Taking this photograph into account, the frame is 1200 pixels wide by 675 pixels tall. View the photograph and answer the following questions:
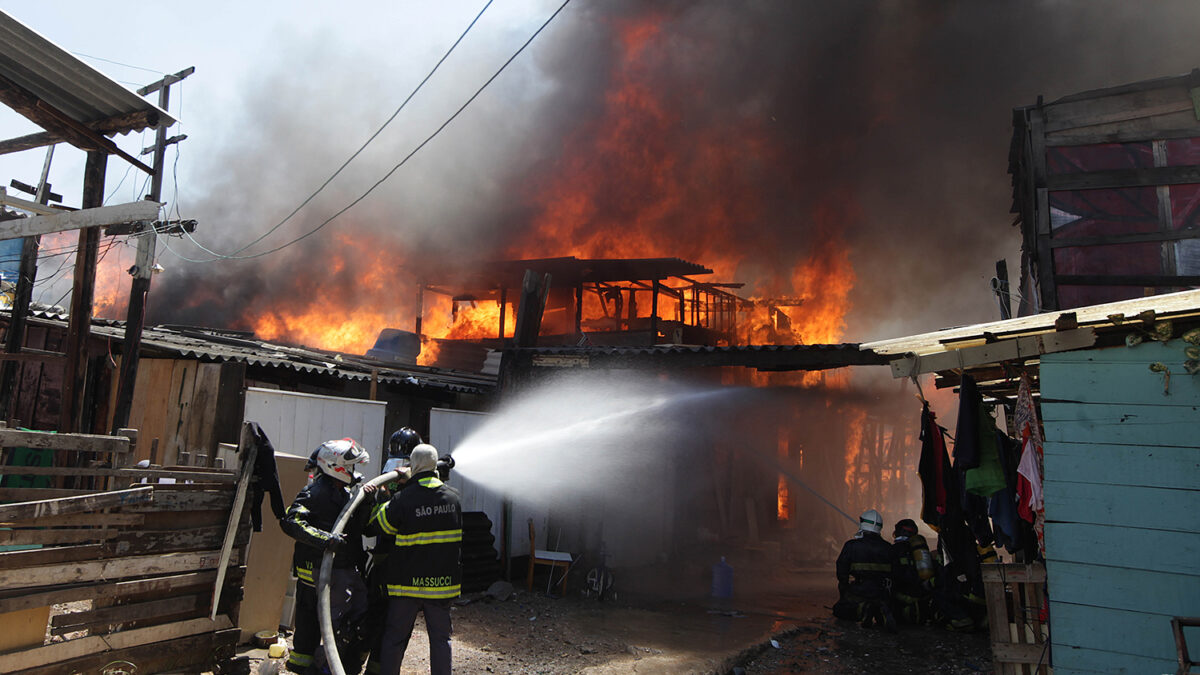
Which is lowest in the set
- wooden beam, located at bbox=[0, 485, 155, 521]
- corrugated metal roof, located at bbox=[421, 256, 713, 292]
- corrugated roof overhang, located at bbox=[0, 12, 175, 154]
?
wooden beam, located at bbox=[0, 485, 155, 521]

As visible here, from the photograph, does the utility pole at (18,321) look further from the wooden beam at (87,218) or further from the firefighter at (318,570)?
the firefighter at (318,570)

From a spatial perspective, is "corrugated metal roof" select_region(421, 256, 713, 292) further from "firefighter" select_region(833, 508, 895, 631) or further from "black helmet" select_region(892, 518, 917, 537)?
"firefighter" select_region(833, 508, 895, 631)

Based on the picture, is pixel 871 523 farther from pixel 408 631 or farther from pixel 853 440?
pixel 853 440

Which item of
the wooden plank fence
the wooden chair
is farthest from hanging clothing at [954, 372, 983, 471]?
the wooden chair

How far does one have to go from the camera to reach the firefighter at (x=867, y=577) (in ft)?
28.2

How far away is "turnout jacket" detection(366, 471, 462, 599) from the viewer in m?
5.01

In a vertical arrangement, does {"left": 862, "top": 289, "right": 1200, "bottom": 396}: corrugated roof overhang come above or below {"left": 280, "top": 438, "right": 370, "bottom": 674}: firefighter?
above

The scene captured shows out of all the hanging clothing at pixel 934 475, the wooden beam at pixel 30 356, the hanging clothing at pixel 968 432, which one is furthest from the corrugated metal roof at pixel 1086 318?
the wooden beam at pixel 30 356

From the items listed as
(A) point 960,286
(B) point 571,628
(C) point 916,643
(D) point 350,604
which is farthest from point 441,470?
(A) point 960,286

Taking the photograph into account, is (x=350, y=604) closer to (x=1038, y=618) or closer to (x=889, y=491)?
(x=1038, y=618)

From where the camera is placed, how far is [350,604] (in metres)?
5.21

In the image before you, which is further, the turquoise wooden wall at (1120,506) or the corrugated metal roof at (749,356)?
the corrugated metal roof at (749,356)

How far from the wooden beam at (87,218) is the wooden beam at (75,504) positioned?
2.57 meters

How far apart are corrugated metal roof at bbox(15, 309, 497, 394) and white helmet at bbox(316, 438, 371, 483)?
15.3 feet
